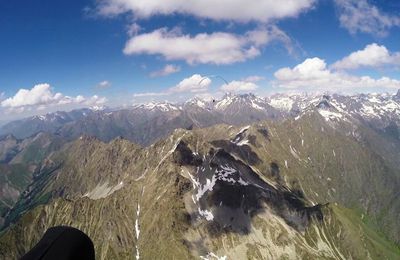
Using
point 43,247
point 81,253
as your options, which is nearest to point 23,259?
point 43,247

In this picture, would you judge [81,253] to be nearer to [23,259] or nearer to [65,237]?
[65,237]

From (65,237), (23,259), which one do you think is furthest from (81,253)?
(23,259)

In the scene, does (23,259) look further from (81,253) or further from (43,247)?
(81,253)

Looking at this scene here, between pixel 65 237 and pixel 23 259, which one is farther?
pixel 65 237
